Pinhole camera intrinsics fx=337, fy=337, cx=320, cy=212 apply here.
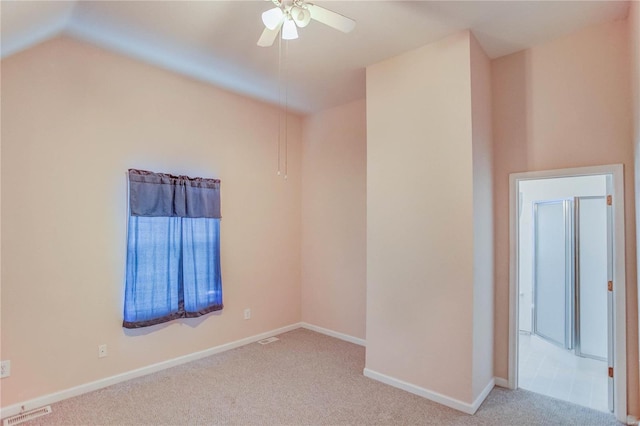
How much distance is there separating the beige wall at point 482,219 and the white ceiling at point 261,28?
1.00 feet

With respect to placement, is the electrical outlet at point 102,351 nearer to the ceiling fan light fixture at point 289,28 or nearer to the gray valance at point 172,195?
→ the gray valance at point 172,195

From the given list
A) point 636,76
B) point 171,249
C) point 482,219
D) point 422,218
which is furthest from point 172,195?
point 636,76

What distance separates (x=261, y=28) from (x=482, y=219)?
2.41m

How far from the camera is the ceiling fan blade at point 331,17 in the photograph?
202cm

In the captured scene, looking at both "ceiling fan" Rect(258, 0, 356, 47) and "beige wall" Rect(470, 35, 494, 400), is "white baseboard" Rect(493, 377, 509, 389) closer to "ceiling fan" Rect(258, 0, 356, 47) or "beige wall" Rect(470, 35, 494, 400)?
"beige wall" Rect(470, 35, 494, 400)

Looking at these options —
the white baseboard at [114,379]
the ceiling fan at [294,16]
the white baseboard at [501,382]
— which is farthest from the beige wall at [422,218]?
the white baseboard at [114,379]

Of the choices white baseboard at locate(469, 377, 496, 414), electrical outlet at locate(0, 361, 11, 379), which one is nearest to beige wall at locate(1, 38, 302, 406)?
electrical outlet at locate(0, 361, 11, 379)

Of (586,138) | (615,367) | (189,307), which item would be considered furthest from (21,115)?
(615,367)

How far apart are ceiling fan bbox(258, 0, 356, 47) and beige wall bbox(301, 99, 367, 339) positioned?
2183 mm

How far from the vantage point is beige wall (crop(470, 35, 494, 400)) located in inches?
108

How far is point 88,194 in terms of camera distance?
296cm

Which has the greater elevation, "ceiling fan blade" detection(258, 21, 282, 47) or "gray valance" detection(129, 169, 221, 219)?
"ceiling fan blade" detection(258, 21, 282, 47)

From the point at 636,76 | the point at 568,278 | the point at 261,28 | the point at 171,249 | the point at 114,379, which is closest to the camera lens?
the point at 636,76

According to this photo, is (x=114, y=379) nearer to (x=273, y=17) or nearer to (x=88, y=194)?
(x=88, y=194)
